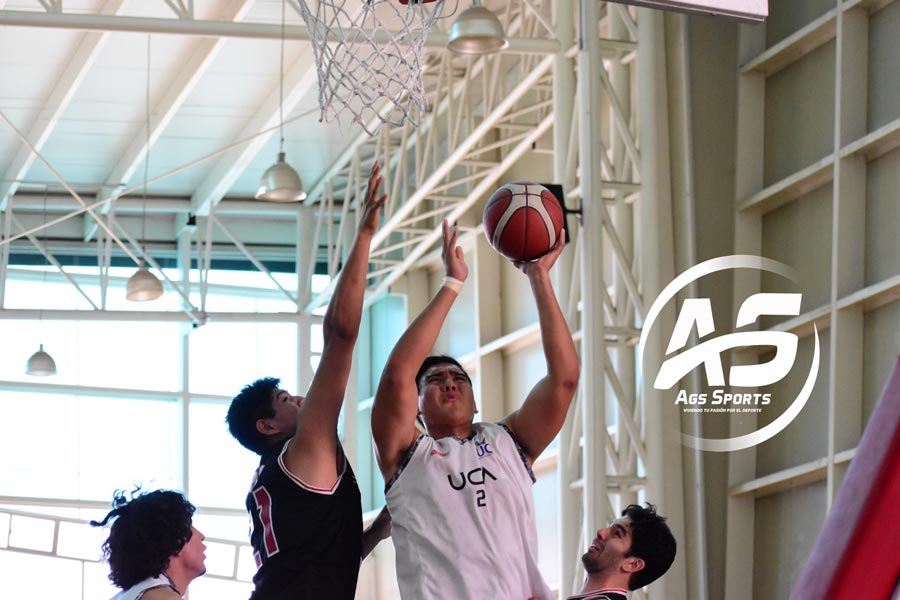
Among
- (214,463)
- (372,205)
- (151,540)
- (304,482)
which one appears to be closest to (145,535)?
(151,540)

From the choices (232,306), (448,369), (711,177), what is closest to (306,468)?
(448,369)

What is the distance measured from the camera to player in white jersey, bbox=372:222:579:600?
406 centimetres

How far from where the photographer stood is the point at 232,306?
→ 1947cm

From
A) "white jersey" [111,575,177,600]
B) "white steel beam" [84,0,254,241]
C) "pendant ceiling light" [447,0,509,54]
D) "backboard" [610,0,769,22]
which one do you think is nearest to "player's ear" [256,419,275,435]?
"white jersey" [111,575,177,600]

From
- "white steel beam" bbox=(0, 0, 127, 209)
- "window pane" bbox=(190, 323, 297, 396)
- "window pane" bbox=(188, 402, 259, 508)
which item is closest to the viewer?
"white steel beam" bbox=(0, 0, 127, 209)

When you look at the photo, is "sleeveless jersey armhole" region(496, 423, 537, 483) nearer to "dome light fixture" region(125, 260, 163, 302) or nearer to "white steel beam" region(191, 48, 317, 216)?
"white steel beam" region(191, 48, 317, 216)

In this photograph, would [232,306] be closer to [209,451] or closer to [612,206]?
[209,451]

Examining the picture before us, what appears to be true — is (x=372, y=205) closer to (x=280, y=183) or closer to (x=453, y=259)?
(x=453, y=259)

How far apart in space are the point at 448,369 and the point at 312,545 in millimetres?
730

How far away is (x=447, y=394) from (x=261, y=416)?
1.96 feet

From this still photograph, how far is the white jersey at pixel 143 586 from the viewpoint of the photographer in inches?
150

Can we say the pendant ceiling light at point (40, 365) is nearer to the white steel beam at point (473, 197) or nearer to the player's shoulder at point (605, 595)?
the white steel beam at point (473, 197)

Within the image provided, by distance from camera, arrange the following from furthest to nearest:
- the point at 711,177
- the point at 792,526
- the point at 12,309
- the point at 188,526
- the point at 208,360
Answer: the point at 208,360 < the point at 12,309 < the point at 711,177 < the point at 792,526 < the point at 188,526

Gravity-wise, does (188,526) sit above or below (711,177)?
below
